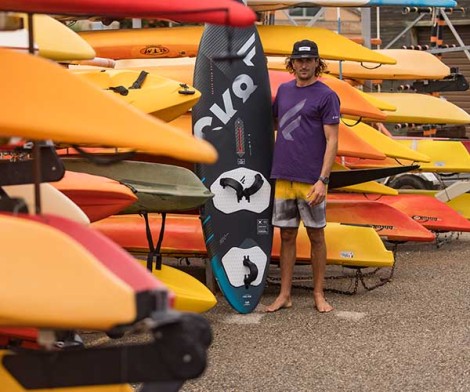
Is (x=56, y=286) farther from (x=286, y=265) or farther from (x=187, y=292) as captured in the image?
(x=286, y=265)

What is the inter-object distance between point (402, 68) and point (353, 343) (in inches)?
214

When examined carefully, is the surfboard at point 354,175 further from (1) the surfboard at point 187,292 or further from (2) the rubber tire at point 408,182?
(2) the rubber tire at point 408,182

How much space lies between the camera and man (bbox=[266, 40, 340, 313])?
7066mm

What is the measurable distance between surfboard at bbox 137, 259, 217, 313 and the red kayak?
260 cm

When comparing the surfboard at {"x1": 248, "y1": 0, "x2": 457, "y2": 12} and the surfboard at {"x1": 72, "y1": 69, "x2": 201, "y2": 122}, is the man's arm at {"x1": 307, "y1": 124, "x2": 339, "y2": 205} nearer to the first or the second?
the surfboard at {"x1": 72, "y1": 69, "x2": 201, "y2": 122}

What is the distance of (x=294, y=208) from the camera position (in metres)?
7.27

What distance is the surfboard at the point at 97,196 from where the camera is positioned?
246 inches

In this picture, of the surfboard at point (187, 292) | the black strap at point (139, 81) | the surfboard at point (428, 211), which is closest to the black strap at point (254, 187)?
the surfboard at point (187, 292)

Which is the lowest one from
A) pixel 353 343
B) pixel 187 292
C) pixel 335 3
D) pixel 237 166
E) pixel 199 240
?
pixel 353 343

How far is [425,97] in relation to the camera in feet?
37.5

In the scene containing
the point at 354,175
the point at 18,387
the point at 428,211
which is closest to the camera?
the point at 18,387

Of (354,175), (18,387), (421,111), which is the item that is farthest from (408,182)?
(18,387)

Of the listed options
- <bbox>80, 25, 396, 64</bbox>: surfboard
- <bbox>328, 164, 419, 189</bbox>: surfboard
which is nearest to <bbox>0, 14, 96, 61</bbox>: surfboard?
<bbox>328, 164, 419, 189</bbox>: surfboard

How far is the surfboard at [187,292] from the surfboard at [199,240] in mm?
1030
